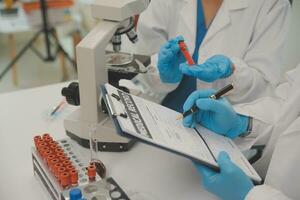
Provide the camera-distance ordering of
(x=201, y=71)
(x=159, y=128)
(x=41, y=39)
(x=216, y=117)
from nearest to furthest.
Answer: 1. (x=159, y=128)
2. (x=216, y=117)
3. (x=201, y=71)
4. (x=41, y=39)

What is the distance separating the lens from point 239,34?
149 centimetres

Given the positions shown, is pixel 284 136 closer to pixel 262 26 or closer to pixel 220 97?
pixel 220 97

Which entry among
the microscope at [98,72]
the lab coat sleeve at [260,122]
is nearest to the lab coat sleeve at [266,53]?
the lab coat sleeve at [260,122]

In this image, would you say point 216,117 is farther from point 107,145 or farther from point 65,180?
point 65,180

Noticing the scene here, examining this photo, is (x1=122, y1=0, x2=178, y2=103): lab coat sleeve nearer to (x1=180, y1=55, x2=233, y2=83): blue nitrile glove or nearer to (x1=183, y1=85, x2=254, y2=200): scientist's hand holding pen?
(x1=180, y1=55, x2=233, y2=83): blue nitrile glove

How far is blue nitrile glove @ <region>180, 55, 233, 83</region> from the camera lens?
1.22m

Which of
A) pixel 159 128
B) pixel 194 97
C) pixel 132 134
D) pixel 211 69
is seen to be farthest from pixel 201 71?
pixel 132 134

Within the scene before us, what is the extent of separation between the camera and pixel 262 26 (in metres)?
1.43

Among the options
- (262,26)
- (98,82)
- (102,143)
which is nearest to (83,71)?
(98,82)

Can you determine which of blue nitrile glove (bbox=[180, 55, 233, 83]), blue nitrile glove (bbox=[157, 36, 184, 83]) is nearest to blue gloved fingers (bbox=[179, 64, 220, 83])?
blue nitrile glove (bbox=[180, 55, 233, 83])

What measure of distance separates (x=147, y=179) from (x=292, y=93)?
0.48 meters

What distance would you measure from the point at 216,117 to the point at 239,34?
54cm

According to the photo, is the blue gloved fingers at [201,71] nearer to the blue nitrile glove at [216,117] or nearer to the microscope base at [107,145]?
the blue nitrile glove at [216,117]

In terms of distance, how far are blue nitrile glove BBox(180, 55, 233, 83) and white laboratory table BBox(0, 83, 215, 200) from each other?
→ 0.27 metres
